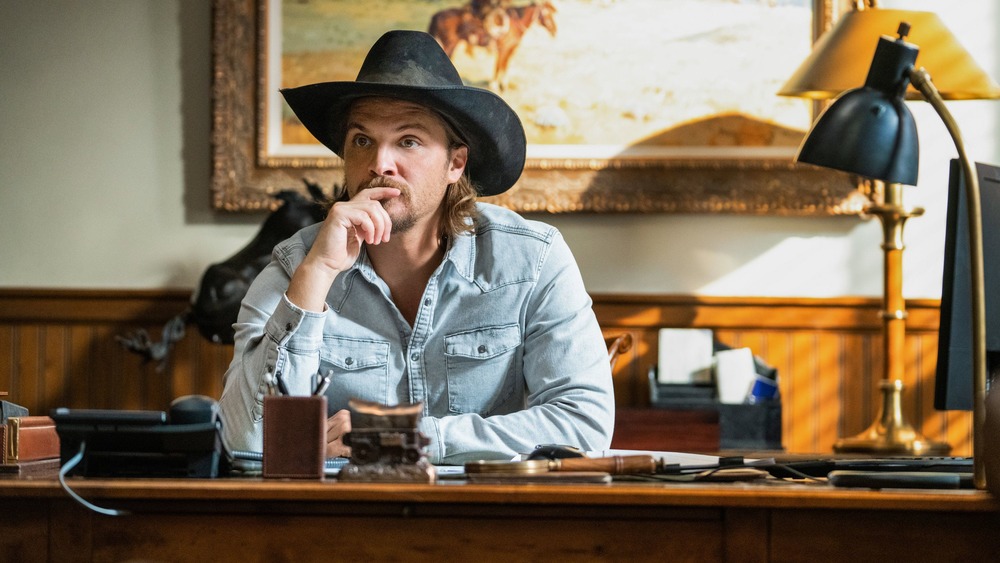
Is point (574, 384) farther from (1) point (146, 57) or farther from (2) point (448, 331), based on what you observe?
(1) point (146, 57)

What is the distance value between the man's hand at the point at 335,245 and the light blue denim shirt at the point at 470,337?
0.08 meters

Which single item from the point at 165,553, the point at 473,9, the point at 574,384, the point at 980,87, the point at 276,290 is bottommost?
the point at 165,553

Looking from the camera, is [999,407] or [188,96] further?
[188,96]

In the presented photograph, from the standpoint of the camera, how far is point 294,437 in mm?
1213

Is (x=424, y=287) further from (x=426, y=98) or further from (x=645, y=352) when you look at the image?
(x=645, y=352)

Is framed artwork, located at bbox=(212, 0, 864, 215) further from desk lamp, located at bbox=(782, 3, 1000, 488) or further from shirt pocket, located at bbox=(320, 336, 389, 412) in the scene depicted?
desk lamp, located at bbox=(782, 3, 1000, 488)

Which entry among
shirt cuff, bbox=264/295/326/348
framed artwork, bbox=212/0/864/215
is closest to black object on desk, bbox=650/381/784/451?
framed artwork, bbox=212/0/864/215

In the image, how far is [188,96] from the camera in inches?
138

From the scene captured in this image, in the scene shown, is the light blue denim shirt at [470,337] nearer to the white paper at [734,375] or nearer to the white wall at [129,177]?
the white paper at [734,375]

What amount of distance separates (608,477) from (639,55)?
2.42 m

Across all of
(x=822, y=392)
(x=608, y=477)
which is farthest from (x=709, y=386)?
(x=608, y=477)

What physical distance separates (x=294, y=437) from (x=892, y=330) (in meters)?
2.30

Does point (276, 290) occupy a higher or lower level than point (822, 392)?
higher

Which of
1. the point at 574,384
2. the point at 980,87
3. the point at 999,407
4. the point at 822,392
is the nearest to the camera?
the point at 999,407
